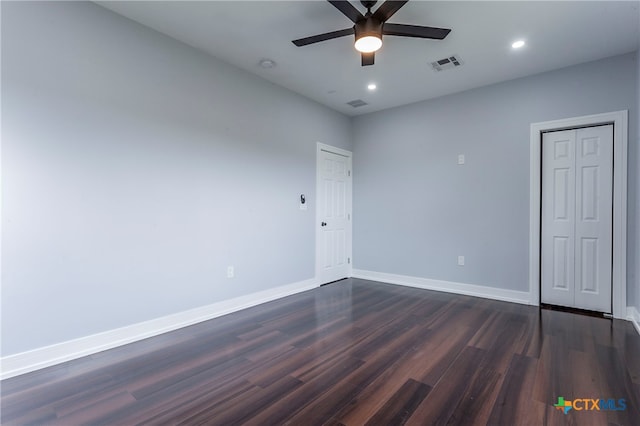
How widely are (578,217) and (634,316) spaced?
1123mm

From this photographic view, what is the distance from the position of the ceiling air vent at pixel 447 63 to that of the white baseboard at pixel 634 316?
317 centimetres

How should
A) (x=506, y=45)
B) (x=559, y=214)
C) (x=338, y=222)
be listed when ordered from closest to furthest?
(x=506, y=45), (x=559, y=214), (x=338, y=222)

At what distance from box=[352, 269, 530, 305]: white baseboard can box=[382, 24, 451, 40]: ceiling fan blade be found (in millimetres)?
3229

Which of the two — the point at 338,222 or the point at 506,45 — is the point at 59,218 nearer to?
the point at 338,222

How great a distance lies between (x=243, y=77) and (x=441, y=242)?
3.52 metres

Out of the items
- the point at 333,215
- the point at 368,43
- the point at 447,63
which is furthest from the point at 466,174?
the point at 368,43

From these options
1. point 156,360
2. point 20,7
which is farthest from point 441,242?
point 20,7

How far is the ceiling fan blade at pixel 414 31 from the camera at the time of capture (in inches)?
91.6

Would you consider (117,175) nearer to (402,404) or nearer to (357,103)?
(402,404)

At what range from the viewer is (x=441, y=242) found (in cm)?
445

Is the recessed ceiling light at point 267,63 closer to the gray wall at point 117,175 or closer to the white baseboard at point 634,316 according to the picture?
the gray wall at point 117,175

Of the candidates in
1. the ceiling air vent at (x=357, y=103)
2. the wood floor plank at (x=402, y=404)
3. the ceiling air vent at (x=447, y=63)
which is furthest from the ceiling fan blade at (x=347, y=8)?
the wood floor plank at (x=402, y=404)

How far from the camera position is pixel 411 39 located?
9.64ft

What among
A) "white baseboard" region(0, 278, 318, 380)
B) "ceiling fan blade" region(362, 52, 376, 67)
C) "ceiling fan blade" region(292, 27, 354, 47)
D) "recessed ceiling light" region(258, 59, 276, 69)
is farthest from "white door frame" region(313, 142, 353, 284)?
"ceiling fan blade" region(292, 27, 354, 47)
